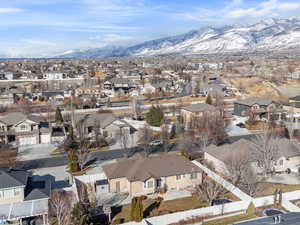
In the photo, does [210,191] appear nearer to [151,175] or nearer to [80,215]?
[151,175]

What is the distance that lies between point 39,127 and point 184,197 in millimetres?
24782

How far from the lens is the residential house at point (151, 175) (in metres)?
24.0

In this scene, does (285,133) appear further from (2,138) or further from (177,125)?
(2,138)

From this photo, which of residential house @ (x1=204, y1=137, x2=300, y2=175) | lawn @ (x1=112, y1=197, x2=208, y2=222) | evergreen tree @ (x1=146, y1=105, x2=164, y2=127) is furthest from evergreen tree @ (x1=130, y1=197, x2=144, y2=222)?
evergreen tree @ (x1=146, y1=105, x2=164, y2=127)

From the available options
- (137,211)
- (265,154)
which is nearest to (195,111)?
(265,154)

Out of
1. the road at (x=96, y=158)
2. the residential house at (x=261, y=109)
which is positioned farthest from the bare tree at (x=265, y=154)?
the residential house at (x=261, y=109)

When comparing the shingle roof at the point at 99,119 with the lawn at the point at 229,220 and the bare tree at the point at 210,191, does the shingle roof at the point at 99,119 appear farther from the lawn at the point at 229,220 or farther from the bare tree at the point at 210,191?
the lawn at the point at 229,220

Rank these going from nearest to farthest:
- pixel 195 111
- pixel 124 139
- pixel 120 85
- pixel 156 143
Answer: pixel 124 139, pixel 156 143, pixel 195 111, pixel 120 85

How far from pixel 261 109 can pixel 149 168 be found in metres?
31.3

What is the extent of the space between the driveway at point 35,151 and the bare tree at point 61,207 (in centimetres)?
1303

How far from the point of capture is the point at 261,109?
1946 inches

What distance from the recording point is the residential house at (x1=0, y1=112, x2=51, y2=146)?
38.2m

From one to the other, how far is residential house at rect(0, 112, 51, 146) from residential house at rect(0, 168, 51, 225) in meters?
15.5

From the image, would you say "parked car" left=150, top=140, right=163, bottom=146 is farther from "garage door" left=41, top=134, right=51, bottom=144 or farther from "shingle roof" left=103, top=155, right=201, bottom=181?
"garage door" left=41, top=134, right=51, bottom=144
